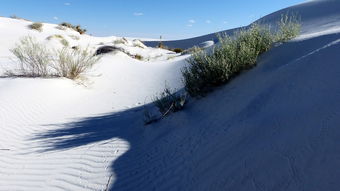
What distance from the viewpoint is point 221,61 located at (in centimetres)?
652

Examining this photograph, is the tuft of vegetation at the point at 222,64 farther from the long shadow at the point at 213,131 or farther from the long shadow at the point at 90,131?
the long shadow at the point at 90,131

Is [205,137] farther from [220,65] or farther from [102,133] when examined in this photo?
[102,133]

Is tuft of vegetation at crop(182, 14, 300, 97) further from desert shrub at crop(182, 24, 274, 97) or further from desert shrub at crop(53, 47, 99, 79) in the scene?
desert shrub at crop(53, 47, 99, 79)

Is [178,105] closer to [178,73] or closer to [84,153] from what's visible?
[84,153]

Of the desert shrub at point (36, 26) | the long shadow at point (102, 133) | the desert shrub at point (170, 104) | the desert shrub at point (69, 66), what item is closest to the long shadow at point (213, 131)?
the long shadow at point (102, 133)

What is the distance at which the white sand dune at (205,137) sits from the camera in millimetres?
3201

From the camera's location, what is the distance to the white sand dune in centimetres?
320

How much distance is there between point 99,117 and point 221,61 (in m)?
3.01

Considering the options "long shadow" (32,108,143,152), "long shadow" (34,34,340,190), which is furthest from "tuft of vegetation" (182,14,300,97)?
"long shadow" (32,108,143,152)

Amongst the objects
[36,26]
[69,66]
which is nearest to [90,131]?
[69,66]

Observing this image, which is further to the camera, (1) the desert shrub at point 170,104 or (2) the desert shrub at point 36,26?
(2) the desert shrub at point 36,26

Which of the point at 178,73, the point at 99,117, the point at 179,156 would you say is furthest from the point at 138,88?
the point at 179,156

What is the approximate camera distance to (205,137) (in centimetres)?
478

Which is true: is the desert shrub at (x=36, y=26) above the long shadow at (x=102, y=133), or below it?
above
